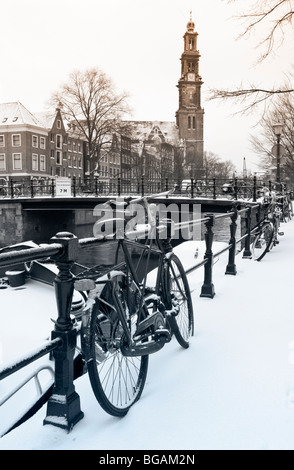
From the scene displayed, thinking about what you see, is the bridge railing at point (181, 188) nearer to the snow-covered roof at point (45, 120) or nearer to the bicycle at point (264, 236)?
the bicycle at point (264, 236)

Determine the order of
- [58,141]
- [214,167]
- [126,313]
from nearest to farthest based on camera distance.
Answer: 1. [126,313]
2. [58,141]
3. [214,167]

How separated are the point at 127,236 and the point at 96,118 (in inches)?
1657

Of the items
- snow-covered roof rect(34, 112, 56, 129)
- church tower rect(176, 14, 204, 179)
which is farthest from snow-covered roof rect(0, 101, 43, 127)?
church tower rect(176, 14, 204, 179)

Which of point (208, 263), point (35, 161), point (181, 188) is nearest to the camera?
point (208, 263)

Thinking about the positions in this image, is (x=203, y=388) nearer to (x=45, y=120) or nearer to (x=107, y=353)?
(x=107, y=353)

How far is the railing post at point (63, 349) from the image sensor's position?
2.18 meters

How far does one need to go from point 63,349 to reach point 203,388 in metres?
1.10

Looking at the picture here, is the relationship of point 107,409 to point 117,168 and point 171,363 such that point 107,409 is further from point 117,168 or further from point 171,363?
point 117,168

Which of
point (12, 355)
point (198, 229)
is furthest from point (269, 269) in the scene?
point (198, 229)

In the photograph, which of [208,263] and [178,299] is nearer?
[178,299]

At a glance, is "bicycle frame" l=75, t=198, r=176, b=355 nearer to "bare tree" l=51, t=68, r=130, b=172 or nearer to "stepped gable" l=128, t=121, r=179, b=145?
"bare tree" l=51, t=68, r=130, b=172

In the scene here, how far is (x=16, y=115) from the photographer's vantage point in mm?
50094

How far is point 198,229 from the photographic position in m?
30.2

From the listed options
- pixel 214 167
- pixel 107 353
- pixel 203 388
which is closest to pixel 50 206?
pixel 203 388
